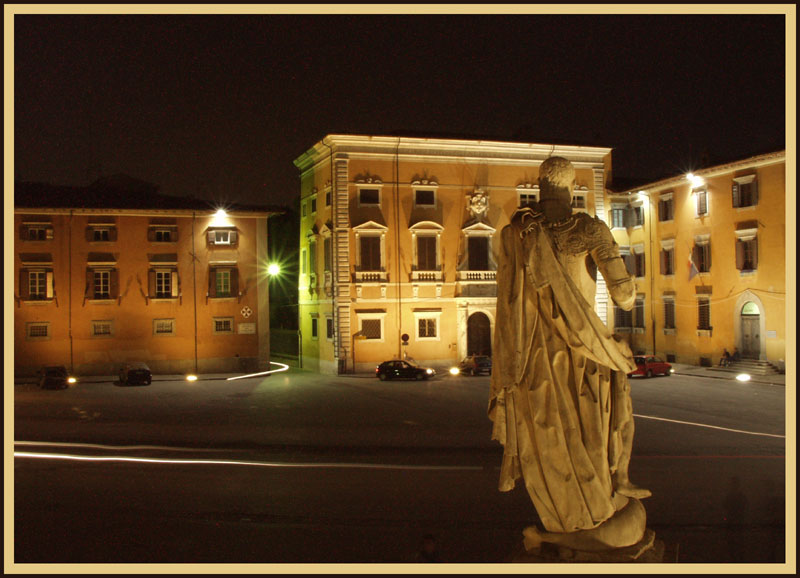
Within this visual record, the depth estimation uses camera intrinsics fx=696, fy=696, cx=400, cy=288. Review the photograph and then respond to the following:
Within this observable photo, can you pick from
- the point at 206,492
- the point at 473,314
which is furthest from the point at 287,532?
the point at 473,314

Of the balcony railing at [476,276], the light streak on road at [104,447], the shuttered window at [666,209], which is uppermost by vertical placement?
the shuttered window at [666,209]

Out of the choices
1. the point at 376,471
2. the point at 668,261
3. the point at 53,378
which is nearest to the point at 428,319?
the point at 668,261

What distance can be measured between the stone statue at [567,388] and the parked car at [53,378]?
32.9m

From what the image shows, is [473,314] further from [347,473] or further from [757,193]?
[347,473]

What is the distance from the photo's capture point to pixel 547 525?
4723 millimetres

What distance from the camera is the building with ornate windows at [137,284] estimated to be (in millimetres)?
37219

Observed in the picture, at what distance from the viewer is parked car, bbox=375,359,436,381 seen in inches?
1357

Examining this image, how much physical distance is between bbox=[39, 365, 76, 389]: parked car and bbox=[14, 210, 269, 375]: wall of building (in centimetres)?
387

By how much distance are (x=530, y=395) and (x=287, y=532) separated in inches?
263

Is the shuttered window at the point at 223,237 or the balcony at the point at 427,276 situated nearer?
the balcony at the point at 427,276

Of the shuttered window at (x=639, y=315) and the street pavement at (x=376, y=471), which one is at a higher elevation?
the shuttered window at (x=639, y=315)

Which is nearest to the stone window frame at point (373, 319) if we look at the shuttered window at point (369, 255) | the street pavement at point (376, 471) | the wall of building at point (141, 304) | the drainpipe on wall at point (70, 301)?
the shuttered window at point (369, 255)

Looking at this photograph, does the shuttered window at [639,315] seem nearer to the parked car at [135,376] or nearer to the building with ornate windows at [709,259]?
→ the building with ornate windows at [709,259]

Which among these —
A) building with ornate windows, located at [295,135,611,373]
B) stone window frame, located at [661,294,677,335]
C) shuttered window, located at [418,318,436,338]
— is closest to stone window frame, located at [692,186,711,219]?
stone window frame, located at [661,294,677,335]
